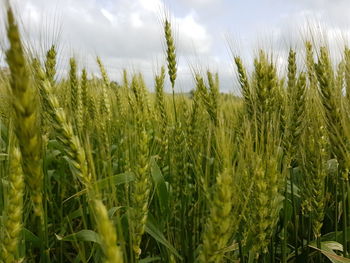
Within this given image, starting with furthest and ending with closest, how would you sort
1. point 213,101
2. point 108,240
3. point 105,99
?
1. point 105,99
2. point 213,101
3. point 108,240

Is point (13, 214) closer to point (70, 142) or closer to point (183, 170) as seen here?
point (70, 142)

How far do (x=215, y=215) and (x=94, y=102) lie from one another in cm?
176

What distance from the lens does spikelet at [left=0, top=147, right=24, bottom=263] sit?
1019 mm

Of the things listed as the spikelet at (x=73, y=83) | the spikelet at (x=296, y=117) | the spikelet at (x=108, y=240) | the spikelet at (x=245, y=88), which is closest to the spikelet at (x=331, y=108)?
the spikelet at (x=296, y=117)

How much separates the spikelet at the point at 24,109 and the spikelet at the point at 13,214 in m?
0.08

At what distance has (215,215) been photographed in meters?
0.96

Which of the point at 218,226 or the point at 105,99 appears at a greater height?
the point at 105,99

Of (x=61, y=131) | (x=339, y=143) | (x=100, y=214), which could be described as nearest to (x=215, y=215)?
(x=100, y=214)

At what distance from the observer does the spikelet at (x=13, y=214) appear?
102cm

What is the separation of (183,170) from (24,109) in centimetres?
109

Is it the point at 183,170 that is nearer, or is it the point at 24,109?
the point at 24,109

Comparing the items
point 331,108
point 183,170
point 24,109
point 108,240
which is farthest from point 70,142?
point 331,108

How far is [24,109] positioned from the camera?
913 millimetres

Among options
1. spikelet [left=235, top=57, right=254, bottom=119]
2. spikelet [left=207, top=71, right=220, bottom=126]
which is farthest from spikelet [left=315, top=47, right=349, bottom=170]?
spikelet [left=207, top=71, right=220, bottom=126]
